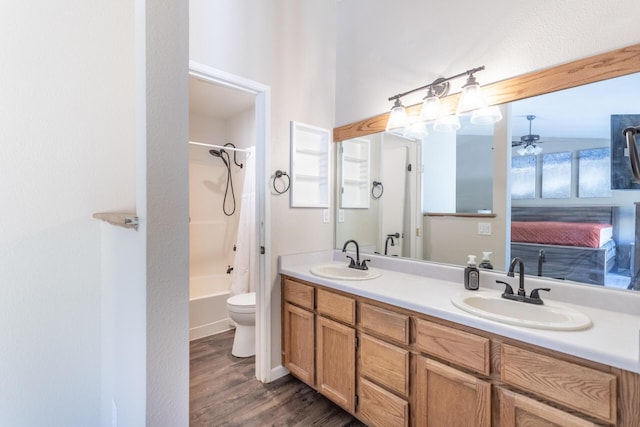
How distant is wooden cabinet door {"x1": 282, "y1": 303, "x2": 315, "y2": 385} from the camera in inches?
75.2

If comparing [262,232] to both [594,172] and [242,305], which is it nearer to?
[242,305]

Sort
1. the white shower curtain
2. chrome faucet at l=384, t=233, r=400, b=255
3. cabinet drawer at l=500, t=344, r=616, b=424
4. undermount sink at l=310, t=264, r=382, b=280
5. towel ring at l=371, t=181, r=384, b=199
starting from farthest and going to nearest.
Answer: the white shower curtain, towel ring at l=371, t=181, r=384, b=199, chrome faucet at l=384, t=233, r=400, b=255, undermount sink at l=310, t=264, r=382, b=280, cabinet drawer at l=500, t=344, r=616, b=424

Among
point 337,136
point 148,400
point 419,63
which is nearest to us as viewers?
point 148,400

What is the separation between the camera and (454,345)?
1.20 metres

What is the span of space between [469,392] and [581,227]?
3.32ft

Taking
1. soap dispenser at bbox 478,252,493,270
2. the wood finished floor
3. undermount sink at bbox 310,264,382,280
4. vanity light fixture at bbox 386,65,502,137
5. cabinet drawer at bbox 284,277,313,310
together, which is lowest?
the wood finished floor

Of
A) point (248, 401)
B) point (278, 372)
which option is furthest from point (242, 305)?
point (248, 401)

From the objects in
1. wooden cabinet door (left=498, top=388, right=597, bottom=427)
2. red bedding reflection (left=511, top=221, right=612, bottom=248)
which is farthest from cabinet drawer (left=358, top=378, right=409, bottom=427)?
red bedding reflection (left=511, top=221, right=612, bottom=248)

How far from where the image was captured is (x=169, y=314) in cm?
79

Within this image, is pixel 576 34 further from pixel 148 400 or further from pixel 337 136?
pixel 148 400

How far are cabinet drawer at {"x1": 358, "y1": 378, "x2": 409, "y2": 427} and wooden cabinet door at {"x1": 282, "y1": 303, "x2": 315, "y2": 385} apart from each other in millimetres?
429

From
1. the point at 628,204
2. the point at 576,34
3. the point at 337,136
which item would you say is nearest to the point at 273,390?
the point at 337,136

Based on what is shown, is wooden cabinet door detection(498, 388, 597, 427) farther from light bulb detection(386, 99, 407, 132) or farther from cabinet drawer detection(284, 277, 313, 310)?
light bulb detection(386, 99, 407, 132)

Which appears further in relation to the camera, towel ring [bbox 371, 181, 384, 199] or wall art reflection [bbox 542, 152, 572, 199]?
towel ring [bbox 371, 181, 384, 199]
